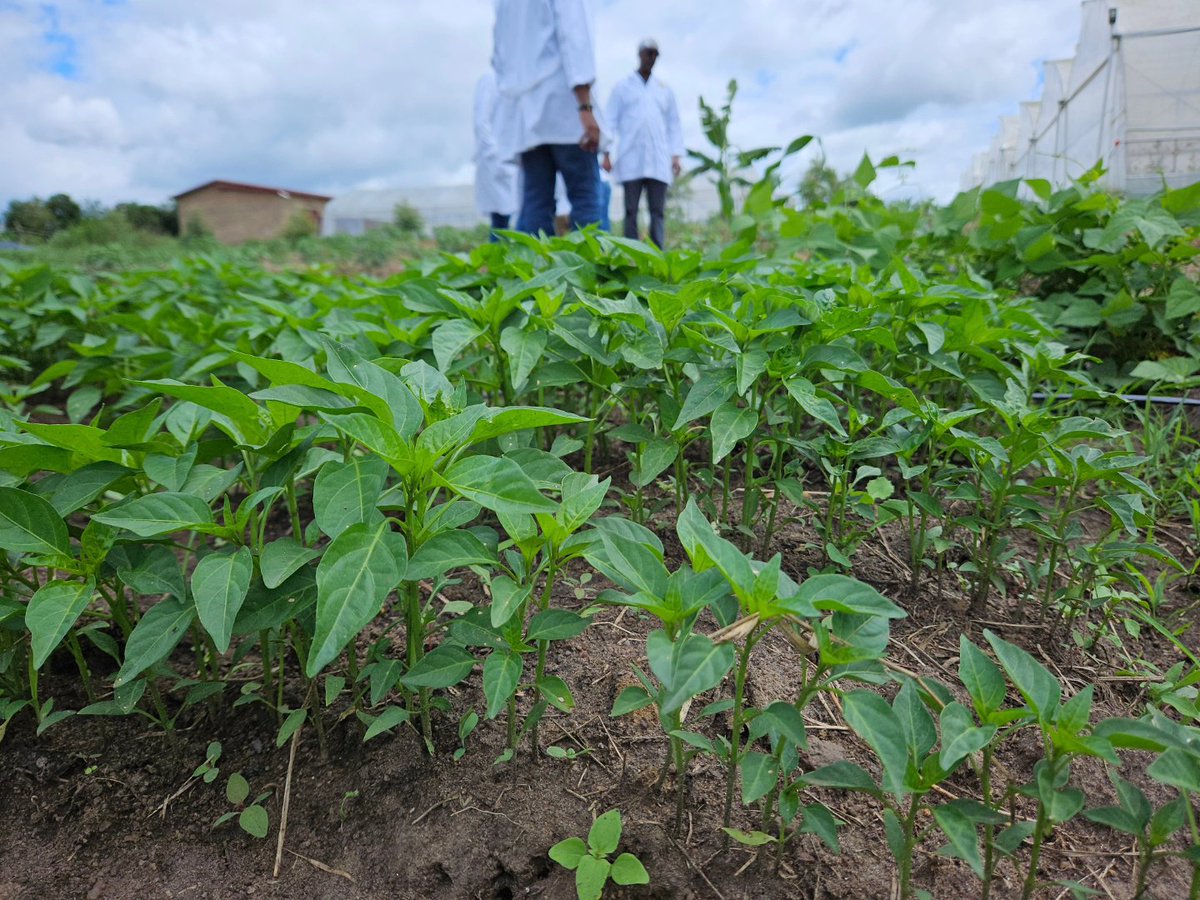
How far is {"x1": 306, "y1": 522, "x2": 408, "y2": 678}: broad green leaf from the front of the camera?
90cm

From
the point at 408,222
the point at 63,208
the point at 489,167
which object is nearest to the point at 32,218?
the point at 63,208

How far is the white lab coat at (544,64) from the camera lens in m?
4.38

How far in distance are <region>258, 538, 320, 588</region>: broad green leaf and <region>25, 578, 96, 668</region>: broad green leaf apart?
30cm

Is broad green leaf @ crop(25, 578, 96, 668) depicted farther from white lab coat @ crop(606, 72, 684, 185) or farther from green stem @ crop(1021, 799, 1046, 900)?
white lab coat @ crop(606, 72, 684, 185)

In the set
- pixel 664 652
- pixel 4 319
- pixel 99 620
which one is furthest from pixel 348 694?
pixel 4 319

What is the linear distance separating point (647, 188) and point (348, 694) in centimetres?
591

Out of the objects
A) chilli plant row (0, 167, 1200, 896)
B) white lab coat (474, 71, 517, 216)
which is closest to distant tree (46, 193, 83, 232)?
white lab coat (474, 71, 517, 216)

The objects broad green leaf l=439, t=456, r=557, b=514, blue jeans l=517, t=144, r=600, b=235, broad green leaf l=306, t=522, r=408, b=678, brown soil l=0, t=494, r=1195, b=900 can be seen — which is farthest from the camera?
blue jeans l=517, t=144, r=600, b=235

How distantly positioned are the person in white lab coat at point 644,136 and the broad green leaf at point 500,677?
17.6 ft

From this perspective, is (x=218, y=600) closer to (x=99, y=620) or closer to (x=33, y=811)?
(x=33, y=811)

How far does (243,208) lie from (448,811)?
1353 inches

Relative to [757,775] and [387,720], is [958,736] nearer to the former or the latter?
[757,775]

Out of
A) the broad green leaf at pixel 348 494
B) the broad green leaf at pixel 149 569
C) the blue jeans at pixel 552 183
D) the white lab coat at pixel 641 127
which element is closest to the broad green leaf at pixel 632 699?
the broad green leaf at pixel 348 494

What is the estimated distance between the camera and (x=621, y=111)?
21.3 feet
